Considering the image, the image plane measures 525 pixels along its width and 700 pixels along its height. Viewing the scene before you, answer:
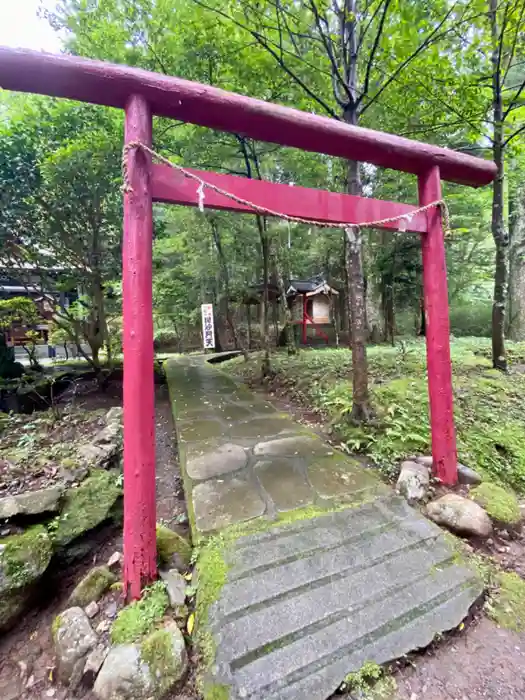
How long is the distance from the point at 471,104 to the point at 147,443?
19.8 ft

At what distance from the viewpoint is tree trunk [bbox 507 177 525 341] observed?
8469mm

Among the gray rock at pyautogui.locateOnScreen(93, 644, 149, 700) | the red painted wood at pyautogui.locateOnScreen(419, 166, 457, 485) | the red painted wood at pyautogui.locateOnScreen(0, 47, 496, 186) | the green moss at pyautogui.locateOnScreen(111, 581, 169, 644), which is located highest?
the red painted wood at pyautogui.locateOnScreen(0, 47, 496, 186)

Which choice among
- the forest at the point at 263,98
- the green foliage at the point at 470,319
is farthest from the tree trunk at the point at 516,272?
the green foliage at the point at 470,319

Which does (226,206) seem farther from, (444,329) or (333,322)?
(333,322)

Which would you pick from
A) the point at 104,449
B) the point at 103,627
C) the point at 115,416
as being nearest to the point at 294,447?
the point at 104,449

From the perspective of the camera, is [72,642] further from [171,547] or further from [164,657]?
[171,547]

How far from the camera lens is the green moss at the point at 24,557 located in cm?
174

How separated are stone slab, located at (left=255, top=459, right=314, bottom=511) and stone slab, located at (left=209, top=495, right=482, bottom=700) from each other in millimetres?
262

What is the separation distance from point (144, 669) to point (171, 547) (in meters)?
0.68

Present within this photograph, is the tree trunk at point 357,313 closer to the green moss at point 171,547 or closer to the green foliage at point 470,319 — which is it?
the green moss at point 171,547

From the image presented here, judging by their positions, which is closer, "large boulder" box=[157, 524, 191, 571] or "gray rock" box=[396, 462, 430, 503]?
"large boulder" box=[157, 524, 191, 571]

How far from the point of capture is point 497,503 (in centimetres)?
241

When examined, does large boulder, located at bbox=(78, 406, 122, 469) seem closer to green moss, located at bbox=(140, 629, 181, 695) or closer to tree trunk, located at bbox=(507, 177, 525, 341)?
green moss, located at bbox=(140, 629, 181, 695)

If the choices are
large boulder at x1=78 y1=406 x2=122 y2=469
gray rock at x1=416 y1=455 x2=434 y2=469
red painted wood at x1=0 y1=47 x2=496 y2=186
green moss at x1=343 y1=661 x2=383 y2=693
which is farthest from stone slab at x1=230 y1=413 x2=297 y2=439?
red painted wood at x1=0 y1=47 x2=496 y2=186
